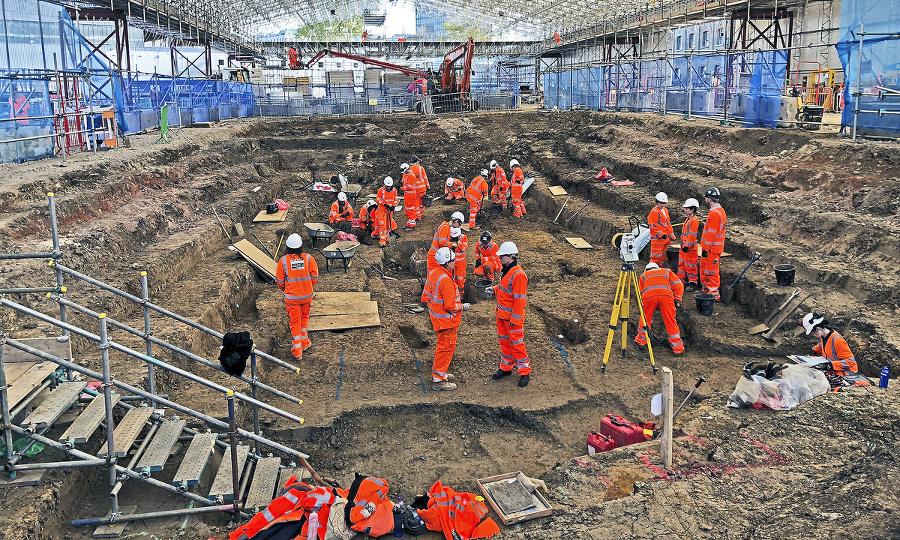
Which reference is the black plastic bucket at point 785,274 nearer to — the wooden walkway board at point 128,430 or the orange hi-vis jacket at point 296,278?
the orange hi-vis jacket at point 296,278

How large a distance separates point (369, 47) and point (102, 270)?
163 feet

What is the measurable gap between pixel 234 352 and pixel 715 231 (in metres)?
8.59

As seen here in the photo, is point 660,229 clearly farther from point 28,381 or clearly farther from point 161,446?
point 28,381

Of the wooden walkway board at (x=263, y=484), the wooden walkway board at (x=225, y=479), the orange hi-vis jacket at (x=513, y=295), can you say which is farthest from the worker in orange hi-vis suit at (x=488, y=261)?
the wooden walkway board at (x=225, y=479)

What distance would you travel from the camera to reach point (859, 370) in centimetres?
880

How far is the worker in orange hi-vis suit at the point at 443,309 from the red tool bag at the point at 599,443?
225 centimetres

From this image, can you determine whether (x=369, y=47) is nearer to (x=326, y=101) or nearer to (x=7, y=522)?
(x=326, y=101)

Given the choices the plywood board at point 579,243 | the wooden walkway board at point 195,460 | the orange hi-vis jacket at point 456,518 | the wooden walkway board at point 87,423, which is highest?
the wooden walkway board at point 87,423

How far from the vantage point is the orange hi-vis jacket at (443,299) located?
8680 millimetres

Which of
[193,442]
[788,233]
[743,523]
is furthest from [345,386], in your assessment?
[788,233]

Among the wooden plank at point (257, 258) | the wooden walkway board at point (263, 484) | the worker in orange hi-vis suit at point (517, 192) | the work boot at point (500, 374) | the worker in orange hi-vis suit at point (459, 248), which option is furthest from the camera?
the worker in orange hi-vis suit at point (517, 192)

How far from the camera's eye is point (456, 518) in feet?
17.9

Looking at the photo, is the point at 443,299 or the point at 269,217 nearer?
the point at 443,299

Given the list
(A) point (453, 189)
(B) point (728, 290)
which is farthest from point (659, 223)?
(A) point (453, 189)
